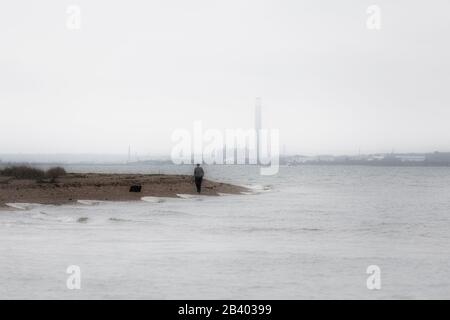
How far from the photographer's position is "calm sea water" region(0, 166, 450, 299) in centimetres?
1305

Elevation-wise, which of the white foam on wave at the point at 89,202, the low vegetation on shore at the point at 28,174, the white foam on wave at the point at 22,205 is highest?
the low vegetation on shore at the point at 28,174

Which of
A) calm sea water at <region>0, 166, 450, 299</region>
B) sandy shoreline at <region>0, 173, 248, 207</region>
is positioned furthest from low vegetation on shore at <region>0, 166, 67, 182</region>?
calm sea water at <region>0, 166, 450, 299</region>

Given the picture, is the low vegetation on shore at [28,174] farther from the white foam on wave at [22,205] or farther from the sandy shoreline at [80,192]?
the white foam on wave at [22,205]

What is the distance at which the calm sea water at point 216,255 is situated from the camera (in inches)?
514

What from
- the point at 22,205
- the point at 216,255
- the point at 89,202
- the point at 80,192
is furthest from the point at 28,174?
the point at 216,255

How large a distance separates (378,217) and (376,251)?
13550mm

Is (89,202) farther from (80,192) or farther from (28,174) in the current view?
(28,174)

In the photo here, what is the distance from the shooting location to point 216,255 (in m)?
17.5

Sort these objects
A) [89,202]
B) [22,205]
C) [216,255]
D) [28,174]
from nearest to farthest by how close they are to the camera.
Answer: [216,255]
[22,205]
[89,202]
[28,174]

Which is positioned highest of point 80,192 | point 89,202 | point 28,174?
point 28,174

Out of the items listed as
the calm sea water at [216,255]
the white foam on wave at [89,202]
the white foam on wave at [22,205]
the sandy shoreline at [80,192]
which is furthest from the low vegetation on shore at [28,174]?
the calm sea water at [216,255]

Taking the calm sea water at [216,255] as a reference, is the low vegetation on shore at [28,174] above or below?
above
